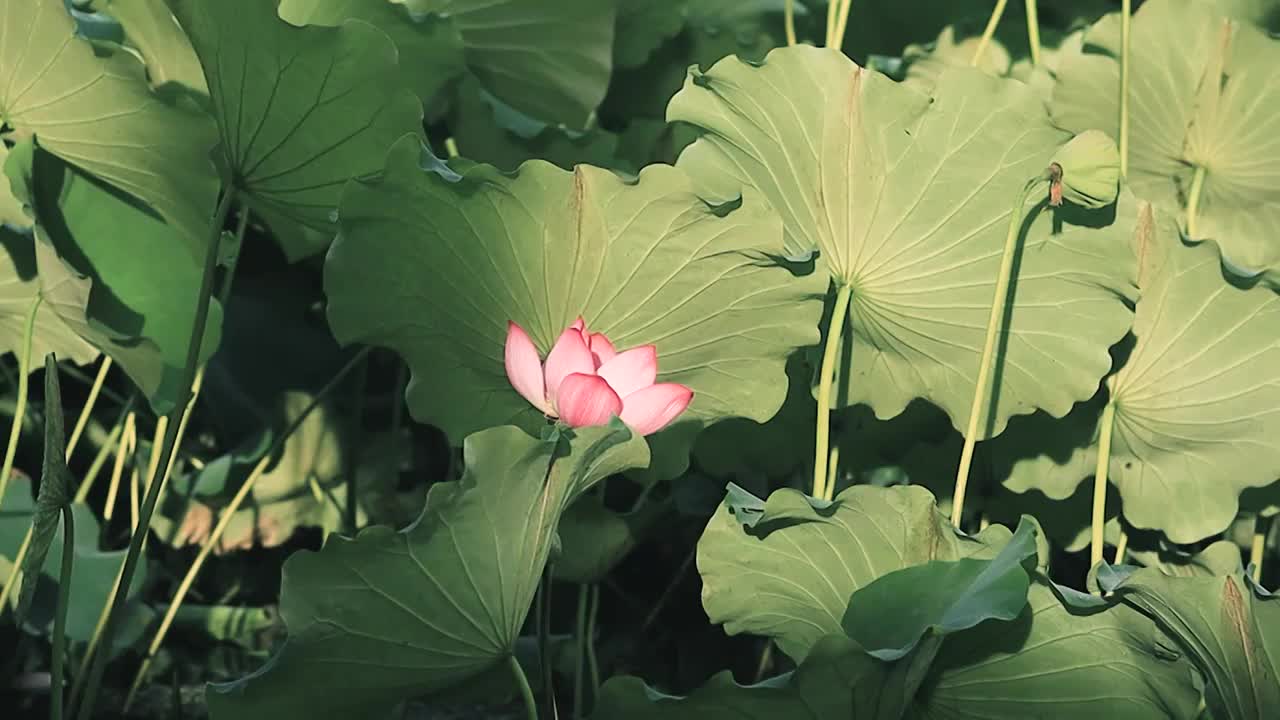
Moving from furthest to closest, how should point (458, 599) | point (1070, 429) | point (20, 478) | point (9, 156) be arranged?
1. point (20, 478)
2. point (1070, 429)
3. point (9, 156)
4. point (458, 599)

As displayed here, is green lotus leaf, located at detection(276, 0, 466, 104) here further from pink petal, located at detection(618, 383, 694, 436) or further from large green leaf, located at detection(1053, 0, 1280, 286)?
large green leaf, located at detection(1053, 0, 1280, 286)

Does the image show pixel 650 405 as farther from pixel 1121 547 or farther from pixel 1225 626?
pixel 1121 547

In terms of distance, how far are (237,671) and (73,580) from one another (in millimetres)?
249

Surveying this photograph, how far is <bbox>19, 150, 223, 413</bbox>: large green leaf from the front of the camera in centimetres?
100

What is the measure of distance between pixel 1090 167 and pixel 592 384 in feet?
1.14

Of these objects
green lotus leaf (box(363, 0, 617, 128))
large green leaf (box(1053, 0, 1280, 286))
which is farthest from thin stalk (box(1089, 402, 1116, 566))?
green lotus leaf (box(363, 0, 617, 128))

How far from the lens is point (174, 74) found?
3.27ft

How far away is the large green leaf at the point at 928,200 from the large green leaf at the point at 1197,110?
22cm

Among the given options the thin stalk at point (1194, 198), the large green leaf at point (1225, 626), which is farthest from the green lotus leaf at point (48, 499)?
the thin stalk at point (1194, 198)

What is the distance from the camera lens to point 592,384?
29.2 inches

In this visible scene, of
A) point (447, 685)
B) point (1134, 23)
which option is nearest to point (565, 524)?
point (447, 685)

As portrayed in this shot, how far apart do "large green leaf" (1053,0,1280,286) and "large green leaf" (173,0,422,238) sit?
563 mm

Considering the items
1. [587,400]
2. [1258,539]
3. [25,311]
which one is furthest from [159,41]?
[1258,539]

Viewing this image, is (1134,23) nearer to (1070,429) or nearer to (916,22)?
(1070,429)
